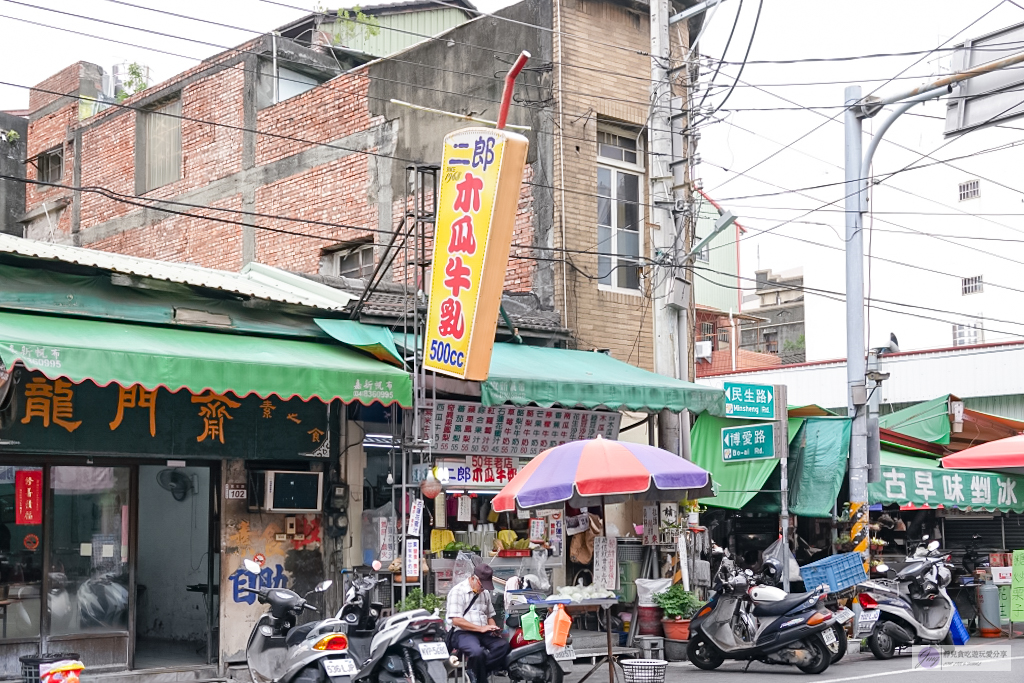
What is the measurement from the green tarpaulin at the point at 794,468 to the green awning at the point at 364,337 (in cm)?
594

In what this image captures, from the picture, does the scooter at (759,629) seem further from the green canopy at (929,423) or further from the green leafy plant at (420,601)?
the green canopy at (929,423)

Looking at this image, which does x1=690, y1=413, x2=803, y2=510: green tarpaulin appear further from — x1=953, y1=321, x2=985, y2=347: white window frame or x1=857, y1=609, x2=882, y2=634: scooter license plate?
x1=953, y1=321, x2=985, y2=347: white window frame

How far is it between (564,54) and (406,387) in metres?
6.64

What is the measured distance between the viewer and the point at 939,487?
17.9 metres

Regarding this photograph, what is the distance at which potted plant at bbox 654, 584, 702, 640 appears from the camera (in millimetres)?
14422

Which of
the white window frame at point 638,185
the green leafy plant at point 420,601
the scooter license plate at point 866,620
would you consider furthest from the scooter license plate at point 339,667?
the white window frame at point 638,185

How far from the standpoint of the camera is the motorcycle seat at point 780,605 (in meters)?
13.1

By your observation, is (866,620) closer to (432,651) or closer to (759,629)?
(759,629)

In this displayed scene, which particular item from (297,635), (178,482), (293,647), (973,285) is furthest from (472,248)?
(973,285)

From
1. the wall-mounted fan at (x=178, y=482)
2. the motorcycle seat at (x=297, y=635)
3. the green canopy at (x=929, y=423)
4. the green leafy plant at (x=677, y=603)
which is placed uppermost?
the green canopy at (x=929, y=423)

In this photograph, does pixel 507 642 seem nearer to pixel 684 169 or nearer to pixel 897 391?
pixel 684 169

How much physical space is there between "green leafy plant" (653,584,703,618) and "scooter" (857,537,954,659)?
2.32m

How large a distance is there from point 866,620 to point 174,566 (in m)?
9.09

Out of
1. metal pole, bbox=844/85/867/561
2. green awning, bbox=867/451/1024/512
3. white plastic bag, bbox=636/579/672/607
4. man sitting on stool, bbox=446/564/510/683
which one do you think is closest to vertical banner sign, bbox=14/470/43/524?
man sitting on stool, bbox=446/564/510/683
